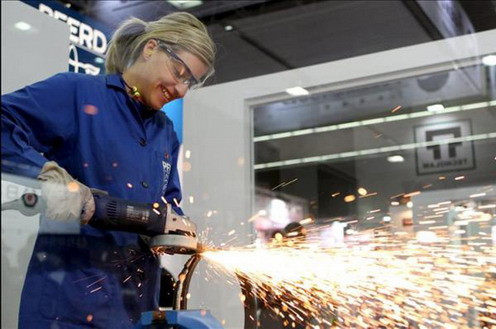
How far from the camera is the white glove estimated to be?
1.02 meters

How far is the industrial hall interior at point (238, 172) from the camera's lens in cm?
117

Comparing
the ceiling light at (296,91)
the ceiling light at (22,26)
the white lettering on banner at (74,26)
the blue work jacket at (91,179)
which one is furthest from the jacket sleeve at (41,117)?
the ceiling light at (296,91)

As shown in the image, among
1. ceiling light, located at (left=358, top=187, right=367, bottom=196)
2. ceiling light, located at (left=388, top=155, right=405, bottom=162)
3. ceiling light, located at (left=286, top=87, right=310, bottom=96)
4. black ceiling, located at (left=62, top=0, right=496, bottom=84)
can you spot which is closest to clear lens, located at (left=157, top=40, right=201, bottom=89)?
ceiling light, located at (left=286, top=87, right=310, bottom=96)

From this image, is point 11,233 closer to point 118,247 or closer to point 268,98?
point 118,247

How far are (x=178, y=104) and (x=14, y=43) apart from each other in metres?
1.43

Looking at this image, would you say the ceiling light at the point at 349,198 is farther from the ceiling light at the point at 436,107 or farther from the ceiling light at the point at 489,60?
the ceiling light at the point at 489,60

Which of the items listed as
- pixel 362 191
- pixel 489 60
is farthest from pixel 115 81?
pixel 362 191

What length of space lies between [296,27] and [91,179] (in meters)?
2.86

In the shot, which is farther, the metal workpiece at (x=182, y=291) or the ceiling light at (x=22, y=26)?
the metal workpiece at (x=182, y=291)

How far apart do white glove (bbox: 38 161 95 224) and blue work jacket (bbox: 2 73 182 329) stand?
3cm

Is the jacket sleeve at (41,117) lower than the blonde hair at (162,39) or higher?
lower

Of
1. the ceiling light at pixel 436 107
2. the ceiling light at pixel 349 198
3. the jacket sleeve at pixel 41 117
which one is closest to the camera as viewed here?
the jacket sleeve at pixel 41 117

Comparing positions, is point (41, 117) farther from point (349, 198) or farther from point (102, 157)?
point (349, 198)

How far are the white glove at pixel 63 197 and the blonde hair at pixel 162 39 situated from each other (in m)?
0.43
